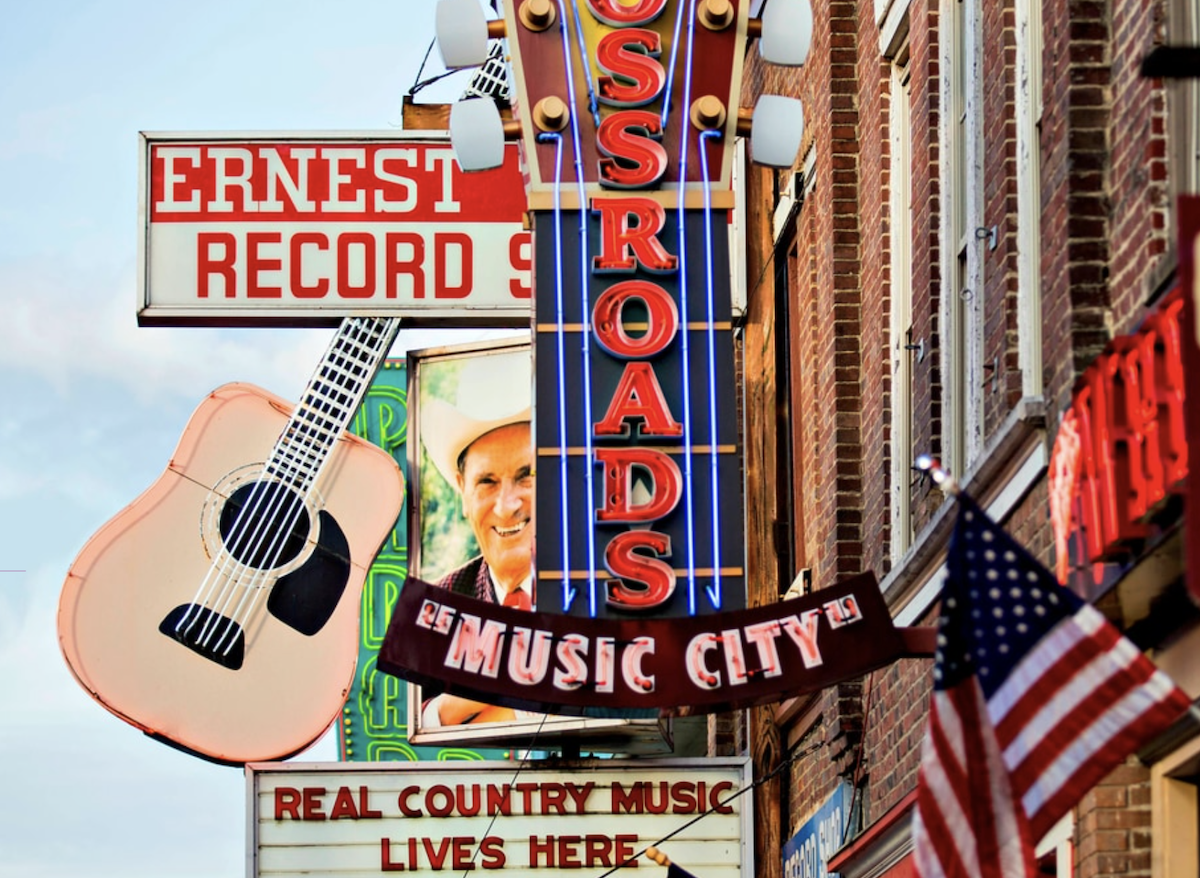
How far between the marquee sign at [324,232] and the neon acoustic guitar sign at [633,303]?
427 centimetres

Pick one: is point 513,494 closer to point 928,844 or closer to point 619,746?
point 619,746

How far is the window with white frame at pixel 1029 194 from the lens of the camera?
11227 millimetres

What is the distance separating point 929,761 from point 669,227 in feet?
21.8

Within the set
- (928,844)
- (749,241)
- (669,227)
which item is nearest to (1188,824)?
(928,844)

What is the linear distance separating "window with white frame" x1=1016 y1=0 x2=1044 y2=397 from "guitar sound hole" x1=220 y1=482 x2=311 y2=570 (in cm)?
950

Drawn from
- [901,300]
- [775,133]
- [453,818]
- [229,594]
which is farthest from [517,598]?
[775,133]

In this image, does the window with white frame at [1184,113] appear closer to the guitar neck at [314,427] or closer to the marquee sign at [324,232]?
the marquee sign at [324,232]

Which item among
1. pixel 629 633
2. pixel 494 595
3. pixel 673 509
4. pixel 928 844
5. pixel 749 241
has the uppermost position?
pixel 749 241

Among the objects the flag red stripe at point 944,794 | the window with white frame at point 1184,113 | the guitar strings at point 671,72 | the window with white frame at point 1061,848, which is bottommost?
the flag red stripe at point 944,794

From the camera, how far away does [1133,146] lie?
10.1m

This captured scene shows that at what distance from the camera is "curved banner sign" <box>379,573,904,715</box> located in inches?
423

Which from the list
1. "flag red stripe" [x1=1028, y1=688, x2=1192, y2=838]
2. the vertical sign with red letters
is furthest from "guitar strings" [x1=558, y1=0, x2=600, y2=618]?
the vertical sign with red letters

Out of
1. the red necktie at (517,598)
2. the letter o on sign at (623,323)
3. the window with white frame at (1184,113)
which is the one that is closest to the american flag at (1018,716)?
the window with white frame at (1184,113)

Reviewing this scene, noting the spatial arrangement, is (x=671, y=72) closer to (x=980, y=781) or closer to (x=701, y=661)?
(x=701, y=661)
